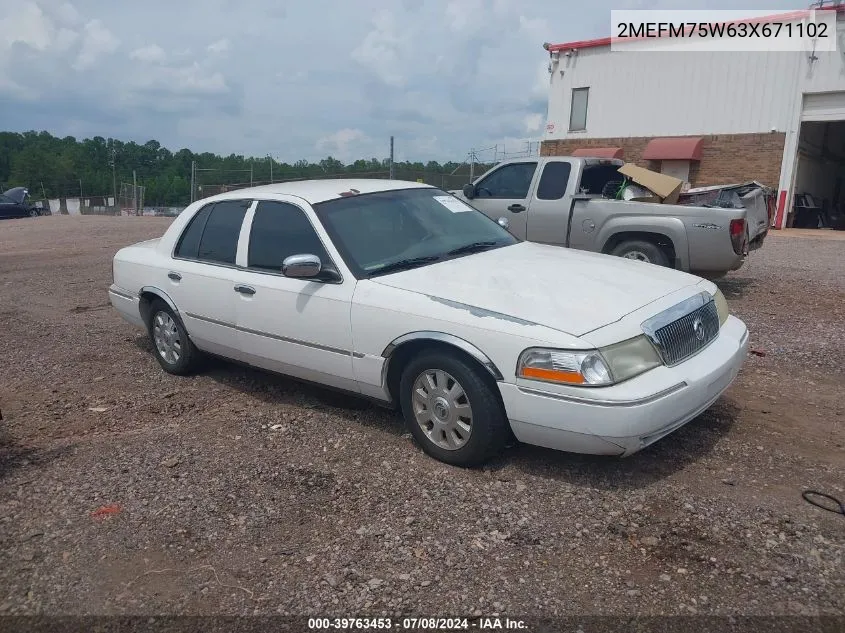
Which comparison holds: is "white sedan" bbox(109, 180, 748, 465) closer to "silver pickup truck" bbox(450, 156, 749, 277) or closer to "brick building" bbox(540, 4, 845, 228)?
"silver pickup truck" bbox(450, 156, 749, 277)

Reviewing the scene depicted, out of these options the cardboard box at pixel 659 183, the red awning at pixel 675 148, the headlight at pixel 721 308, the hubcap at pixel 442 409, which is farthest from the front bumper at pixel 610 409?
the red awning at pixel 675 148

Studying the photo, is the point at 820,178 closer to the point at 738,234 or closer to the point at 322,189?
the point at 738,234

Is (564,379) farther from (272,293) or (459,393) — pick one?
(272,293)

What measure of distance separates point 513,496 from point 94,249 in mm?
15667

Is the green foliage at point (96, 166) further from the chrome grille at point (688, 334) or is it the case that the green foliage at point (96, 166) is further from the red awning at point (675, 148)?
the chrome grille at point (688, 334)

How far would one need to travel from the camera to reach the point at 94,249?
16562 mm

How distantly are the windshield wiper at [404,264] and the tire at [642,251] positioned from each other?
15.0 feet

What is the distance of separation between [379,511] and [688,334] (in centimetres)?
198

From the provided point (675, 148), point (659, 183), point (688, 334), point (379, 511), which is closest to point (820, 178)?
point (675, 148)

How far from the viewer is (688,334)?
3.88 m

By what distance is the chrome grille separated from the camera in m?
3.67

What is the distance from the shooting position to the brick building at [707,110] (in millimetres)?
21422

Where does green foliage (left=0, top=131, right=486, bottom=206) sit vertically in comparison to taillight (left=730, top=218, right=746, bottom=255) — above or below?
above

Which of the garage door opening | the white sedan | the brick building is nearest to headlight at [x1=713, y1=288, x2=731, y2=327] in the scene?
the white sedan
